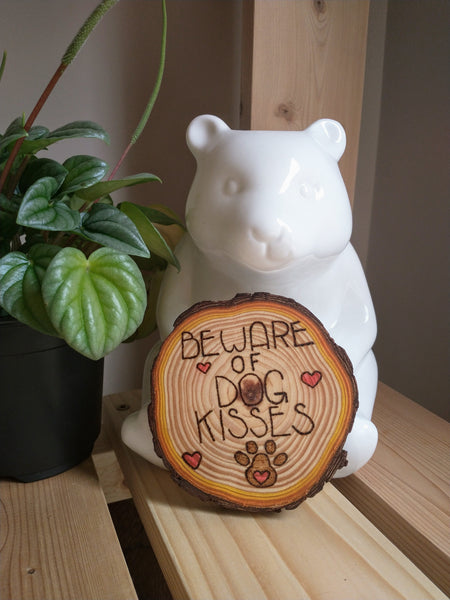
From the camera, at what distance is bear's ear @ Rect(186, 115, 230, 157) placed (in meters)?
0.73

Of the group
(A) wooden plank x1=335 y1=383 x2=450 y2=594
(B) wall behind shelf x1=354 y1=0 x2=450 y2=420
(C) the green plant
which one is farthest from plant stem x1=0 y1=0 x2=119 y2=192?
(B) wall behind shelf x1=354 y1=0 x2=450 y2=420

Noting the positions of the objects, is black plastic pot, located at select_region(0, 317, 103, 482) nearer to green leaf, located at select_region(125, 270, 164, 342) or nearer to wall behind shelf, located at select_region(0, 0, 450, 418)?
green leaf, located at select_region(125, 270, 164, 342)

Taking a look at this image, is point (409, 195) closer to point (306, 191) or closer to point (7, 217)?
point (306, 191)

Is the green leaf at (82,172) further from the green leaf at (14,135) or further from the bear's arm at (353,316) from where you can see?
the bear's arm at (353,316)

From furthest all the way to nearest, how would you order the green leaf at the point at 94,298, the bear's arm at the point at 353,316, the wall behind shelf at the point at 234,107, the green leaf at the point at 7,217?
the wall behind shelf at the point at 234,107, the bear's arm at the point at 353,316, the green leaf at the point at 7,217, the green leaf at the point at 94,298

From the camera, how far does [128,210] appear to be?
731 millimetres

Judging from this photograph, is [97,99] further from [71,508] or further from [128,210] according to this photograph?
[71,508]

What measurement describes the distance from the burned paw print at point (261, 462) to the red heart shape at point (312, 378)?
3.5 inches

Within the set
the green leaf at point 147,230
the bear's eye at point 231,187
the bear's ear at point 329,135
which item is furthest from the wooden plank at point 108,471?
the bear's ear at point 329,135

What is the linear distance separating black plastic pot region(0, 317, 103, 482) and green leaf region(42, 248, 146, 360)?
0.14m

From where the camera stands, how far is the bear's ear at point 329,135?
0.74 meters

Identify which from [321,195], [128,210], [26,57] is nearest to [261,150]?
[321,195]

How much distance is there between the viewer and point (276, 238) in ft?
2.06

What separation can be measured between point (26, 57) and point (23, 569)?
948mm
